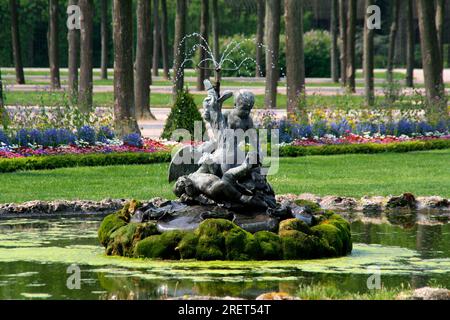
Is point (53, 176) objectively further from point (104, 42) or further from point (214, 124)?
point (104, 42)

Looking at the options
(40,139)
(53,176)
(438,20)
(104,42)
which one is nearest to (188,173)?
(53,176)

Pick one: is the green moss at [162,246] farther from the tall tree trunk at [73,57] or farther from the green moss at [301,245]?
the tall tree trunk at [73,57]

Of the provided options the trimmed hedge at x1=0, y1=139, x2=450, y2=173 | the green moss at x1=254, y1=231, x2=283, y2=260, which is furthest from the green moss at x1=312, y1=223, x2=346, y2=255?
the trimmed hedge at x1=0, y1=139, x2=450, y2=173

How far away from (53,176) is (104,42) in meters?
34.9

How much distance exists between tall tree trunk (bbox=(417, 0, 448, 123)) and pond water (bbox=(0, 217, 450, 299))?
16492 mm

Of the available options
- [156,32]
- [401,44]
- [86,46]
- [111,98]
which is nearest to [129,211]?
[86,46]

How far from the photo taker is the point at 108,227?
49.0 feet

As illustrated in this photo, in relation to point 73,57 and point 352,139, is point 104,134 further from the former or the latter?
point 73,57

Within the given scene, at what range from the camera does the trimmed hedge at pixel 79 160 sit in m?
23.9

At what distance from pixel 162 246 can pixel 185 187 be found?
0.96 metres

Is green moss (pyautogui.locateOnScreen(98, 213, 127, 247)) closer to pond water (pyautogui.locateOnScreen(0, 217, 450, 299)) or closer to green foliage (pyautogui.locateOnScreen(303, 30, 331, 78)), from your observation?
pond water (pyautogui.locateOnScreen(0, 217, 450, 299))

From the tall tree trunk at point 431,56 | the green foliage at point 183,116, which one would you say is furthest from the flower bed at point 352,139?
the green foliage at point 183,116

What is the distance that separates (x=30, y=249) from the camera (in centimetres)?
1495

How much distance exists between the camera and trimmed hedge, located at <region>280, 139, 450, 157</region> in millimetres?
27453
